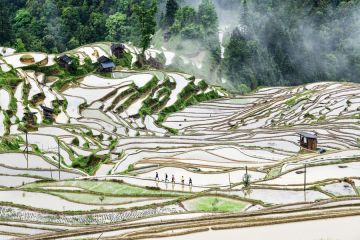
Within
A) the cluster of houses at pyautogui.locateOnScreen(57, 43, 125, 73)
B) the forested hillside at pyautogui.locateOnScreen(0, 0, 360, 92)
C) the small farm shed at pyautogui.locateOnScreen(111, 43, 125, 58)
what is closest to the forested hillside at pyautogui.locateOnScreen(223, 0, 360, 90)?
the forested hillside at pyautogui.locateOnScreen(0, 0, 360, 92)

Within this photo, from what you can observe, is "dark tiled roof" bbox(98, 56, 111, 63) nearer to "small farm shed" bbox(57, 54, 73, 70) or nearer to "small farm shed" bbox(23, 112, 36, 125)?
"small farm shed" bbox(57, 54, 73, 70)

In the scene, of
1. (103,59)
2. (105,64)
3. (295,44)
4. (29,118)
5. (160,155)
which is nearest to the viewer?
(160,155)

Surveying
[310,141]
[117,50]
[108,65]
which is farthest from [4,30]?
[310,141]

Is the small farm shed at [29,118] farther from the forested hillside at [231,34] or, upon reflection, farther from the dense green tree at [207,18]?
the dense green tree at [207,18]

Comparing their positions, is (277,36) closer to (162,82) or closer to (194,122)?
(162,82)

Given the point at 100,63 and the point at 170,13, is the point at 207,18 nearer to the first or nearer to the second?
the point at 170,13

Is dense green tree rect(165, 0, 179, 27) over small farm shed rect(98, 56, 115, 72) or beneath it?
over

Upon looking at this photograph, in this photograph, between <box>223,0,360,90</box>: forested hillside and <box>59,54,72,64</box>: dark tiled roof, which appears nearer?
<box>59,54,72,64</box>: dark tiled roof
